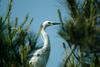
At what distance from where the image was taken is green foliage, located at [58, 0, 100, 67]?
2693 mm

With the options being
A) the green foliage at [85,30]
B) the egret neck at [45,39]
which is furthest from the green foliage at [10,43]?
the egret neck at [45,39]

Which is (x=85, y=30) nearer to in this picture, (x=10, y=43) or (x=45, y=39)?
(x=10, y=43)

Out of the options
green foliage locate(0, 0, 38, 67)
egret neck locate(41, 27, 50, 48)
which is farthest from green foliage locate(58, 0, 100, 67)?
egret neck locate(41, 27, 50, 48)

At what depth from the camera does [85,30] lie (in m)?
2.70

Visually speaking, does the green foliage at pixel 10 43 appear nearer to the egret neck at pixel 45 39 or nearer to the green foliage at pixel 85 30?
the green foliage at pixel 85 30

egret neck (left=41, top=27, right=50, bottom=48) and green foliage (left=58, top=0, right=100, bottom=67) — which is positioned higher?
green foliage (left=58, top=0, right=100, bottom=67)

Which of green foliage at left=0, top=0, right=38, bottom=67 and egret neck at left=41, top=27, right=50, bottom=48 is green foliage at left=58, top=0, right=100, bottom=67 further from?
egret neck at left=41, top=27, right=50, bottom=48

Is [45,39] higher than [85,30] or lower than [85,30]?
lower

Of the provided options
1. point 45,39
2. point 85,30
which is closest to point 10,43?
Answer: point 85,30

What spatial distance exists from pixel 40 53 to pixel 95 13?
231 cm

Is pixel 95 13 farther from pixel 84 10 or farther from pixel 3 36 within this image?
pixel 3 36

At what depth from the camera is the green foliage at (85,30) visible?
8.84 feet

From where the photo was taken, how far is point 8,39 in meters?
2.94

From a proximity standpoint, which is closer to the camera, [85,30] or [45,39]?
[85,30]
